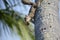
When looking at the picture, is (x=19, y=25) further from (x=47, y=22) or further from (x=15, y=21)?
(x=47, y=22)

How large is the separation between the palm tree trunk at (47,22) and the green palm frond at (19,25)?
1.72ft

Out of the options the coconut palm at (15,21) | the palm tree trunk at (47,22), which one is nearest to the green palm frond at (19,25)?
the coconut palm at (15,21)

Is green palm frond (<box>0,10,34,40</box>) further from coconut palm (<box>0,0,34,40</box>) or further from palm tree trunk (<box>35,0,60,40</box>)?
palm tree trunk (<box>35,0,60,40</box>)

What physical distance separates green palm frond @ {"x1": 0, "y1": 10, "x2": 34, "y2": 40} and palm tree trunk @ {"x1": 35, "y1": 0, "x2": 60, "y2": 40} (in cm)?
53

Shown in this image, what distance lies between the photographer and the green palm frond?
1.21 m

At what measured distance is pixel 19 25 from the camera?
126cm

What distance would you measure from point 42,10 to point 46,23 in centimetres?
8

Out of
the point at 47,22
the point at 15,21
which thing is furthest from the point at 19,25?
the point at 47,22

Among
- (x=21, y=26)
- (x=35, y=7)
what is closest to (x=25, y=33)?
(x=21, y=26)

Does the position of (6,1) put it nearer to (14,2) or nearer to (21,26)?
(14,2)

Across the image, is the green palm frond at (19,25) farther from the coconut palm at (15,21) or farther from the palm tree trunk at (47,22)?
the palm tree trunk at (47,22)

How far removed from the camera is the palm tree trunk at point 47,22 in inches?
22.8

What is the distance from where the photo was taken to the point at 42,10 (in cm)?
68

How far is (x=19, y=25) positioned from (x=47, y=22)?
655 millimetres
